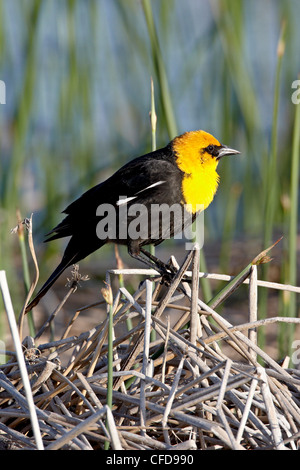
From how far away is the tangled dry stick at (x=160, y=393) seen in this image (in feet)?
5.15

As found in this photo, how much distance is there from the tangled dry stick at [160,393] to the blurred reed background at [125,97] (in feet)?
4.87

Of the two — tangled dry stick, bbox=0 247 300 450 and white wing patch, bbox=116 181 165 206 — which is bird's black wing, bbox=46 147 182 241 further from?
tangled dry stick, bbox=0 247 300 450

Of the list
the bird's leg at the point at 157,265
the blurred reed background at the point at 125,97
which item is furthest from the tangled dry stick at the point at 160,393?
the blurred reed background at the point at 125,97

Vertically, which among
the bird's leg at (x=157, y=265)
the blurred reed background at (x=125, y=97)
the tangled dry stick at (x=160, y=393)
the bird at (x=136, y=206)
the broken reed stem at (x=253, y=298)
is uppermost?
the blurred reed background at (x=125, y=97)

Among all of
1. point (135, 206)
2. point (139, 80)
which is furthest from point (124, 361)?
point (139, 80)

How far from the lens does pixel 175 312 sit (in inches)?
145

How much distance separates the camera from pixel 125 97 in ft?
15.0

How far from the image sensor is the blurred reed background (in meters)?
3.67

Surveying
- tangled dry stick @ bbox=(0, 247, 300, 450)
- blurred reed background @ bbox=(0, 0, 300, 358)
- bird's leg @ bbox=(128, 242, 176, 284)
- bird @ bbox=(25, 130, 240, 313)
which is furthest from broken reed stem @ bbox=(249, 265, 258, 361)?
blurred reed background @ bbox=(0, 0, 300, 358)

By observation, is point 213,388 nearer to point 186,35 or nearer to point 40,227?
point 40,227

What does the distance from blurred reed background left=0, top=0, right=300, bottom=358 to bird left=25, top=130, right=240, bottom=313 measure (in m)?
0.80

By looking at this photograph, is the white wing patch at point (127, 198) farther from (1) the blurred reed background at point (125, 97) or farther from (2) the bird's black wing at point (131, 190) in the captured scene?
(1) the blurred reed background at point (125, 97)

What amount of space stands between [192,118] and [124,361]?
330cm
